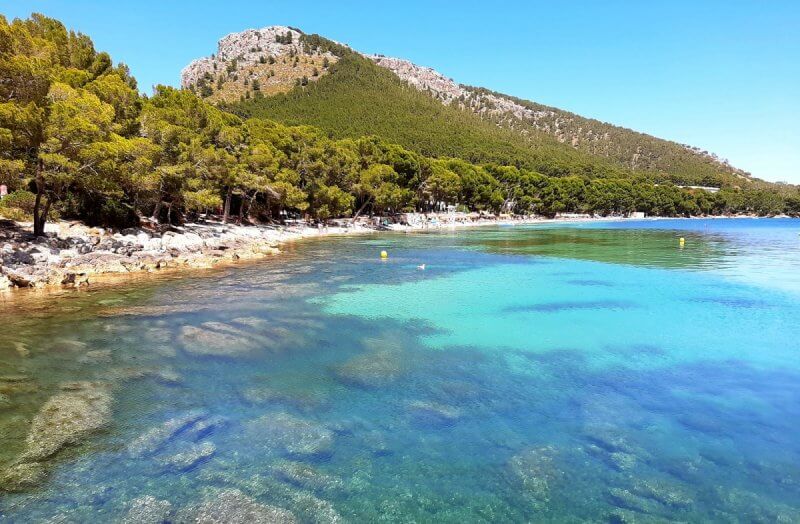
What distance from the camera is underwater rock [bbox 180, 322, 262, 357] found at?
14055 millimetres

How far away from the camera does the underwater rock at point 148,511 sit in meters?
6.55

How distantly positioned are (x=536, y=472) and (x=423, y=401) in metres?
3.34

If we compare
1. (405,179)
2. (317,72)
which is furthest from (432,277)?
(317,72)

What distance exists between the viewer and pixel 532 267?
34.2m

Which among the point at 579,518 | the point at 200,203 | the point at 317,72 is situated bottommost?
the point at 579,518

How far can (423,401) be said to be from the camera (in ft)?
35.3

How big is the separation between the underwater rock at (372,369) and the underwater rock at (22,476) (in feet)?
19.5

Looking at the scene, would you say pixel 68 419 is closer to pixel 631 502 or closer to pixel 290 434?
pixel 290 434

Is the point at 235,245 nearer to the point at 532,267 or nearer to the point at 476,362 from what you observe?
the point at 532,267

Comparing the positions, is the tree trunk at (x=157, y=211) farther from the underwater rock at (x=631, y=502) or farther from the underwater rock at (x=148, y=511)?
the underwater rock at (x=631, y=502)

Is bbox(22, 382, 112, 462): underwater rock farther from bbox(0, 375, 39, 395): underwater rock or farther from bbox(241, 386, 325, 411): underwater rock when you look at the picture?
bbox(241, 386, 325, 411): underwater rock

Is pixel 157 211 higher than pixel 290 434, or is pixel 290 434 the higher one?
pixel 157 211

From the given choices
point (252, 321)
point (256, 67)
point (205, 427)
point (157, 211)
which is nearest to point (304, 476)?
point (205, 427)

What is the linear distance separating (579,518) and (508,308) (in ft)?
47.1
